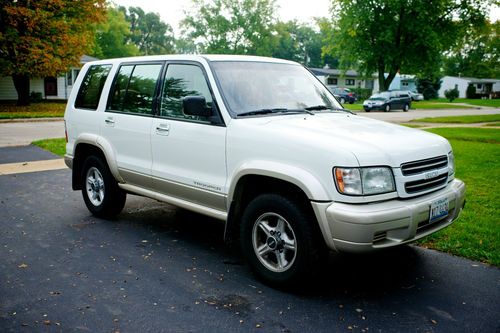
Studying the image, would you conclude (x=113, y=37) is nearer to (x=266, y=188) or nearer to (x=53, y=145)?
(x=53, y=145)

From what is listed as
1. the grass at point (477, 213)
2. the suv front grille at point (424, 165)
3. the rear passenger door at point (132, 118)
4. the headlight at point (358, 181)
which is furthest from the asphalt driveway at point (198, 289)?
the suv front grille at point (424, 165)

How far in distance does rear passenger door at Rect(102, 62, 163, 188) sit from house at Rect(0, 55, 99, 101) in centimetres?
3477

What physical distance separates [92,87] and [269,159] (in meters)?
3.31

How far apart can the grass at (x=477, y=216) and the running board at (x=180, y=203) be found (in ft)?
7.97

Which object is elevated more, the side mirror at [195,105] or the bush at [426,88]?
the bush at [426,88]

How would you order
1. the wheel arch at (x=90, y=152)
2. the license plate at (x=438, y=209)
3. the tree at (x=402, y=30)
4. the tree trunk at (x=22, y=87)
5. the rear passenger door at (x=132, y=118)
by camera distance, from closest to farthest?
the license plate at (x=438, y=209)
the rear passenger door at (x=132, y=118)
the wheel arch at (x=90, y=152)
the tree trunk at (x=22, y=87)
the tree at (x=402, y=30)

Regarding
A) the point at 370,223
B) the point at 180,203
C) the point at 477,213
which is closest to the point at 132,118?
the point at 180,203

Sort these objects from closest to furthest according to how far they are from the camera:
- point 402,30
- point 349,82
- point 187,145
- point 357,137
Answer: point 357,137 → point 187,145 → point 402,30 → point 349,82

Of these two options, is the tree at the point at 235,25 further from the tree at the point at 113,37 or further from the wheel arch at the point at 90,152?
the wheel arch at the point at 90,152

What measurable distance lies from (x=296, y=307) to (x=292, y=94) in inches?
88.0

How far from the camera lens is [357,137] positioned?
13.1 ft

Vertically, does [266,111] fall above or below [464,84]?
below

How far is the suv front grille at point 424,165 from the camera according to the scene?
3.88m

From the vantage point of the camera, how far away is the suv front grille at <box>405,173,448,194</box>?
3.89 meters
